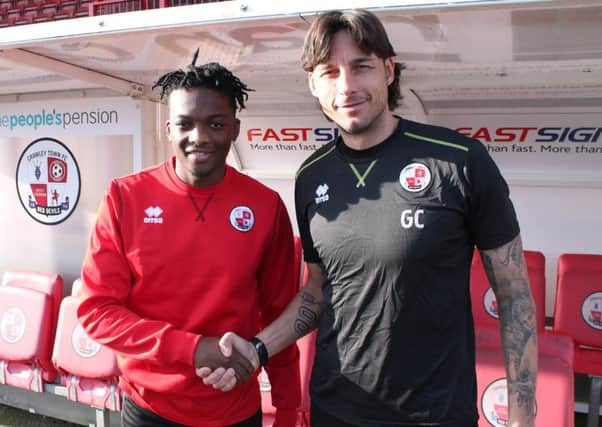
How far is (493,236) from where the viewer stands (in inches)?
45.5

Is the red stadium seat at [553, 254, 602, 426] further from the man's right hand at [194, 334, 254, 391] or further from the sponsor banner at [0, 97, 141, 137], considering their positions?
the sponsor banner at [0, 97, 141, 137]

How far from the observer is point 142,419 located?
1417 millimetres

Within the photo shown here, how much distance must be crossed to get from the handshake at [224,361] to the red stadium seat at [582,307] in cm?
212

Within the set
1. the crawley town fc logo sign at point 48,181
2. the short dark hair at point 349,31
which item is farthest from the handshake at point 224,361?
the crawley town fc logo sign at point 48,181

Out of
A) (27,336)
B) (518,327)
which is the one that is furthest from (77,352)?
(518,327)

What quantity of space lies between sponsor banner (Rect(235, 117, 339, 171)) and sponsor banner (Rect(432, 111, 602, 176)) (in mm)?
780

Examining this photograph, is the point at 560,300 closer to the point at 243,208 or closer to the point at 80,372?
the point at 243,208

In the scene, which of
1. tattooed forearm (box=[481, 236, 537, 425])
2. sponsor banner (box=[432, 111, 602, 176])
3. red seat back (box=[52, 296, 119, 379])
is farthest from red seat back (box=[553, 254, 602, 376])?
red seat back (box=[52, 296, 119, 379])

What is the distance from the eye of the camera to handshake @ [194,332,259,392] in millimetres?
1267

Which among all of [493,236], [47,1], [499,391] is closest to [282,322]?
[493,236]

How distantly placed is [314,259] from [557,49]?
5.01 ft

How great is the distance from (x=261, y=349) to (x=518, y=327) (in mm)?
661

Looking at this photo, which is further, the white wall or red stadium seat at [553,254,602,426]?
the white wall

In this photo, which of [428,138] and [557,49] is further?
[557,49]
